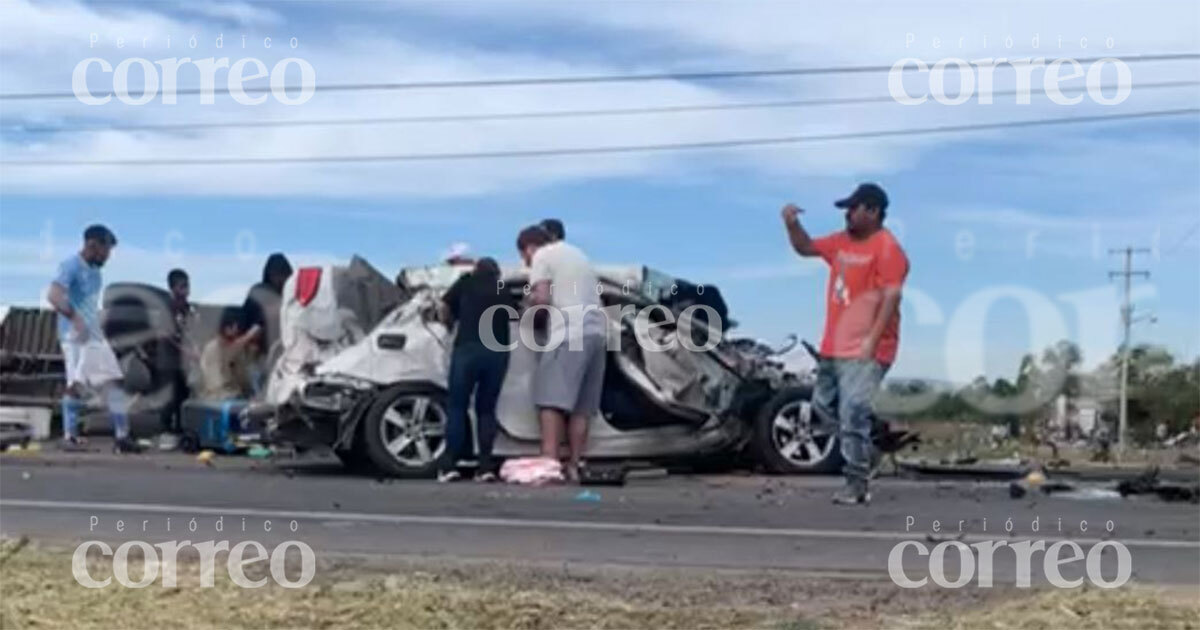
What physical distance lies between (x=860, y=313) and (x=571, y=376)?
2.29 metres

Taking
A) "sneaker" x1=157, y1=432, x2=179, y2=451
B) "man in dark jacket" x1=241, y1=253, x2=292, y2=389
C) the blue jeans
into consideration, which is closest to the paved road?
the blue jeans

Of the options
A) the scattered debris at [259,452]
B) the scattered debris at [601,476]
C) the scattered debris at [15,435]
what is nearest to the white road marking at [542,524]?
the scattered debris at [601,476]

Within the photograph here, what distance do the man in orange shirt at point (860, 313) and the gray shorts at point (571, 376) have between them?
195 cm

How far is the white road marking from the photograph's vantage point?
8.34 metres

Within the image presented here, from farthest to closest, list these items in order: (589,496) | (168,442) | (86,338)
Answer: (168,442), (86,338), (589,496)

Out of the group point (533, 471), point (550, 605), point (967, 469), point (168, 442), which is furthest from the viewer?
point (168, 442)

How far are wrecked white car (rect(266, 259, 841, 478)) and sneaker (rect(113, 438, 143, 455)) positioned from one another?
2429 mm

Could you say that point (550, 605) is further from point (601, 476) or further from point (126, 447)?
point (126, 447)

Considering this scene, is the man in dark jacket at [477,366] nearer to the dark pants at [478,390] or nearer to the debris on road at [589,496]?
the dark pants at [478,390]

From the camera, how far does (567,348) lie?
37.9ft

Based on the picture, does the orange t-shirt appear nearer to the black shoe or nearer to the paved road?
the paved road

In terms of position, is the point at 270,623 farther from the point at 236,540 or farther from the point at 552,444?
the point at 552,444

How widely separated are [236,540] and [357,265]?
5.28m

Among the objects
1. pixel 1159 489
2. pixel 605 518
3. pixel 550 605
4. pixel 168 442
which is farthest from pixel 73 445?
pixel 550 605
